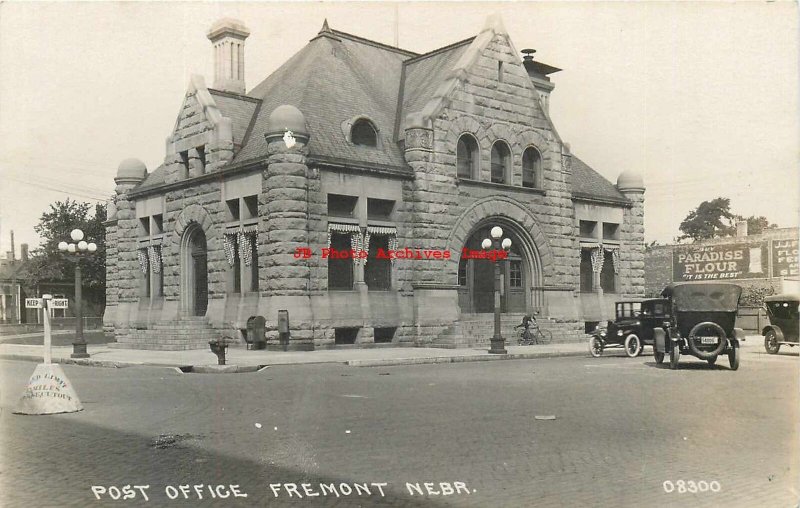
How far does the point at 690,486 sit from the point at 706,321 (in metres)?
12.7

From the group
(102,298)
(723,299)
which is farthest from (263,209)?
(102,298)

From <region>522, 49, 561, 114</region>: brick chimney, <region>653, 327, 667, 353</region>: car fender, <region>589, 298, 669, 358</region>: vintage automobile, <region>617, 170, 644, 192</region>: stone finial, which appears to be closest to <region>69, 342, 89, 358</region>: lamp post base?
<region>589, 298, 669, 358</region>: vintage automobile

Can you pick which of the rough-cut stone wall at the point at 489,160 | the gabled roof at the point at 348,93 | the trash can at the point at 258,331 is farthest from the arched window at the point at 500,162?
the trash can at the point at 258,331

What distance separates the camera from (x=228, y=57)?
3844cm

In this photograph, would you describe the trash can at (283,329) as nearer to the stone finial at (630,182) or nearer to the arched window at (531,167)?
the arched window at (531,167)

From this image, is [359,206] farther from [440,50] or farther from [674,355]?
[674,355]

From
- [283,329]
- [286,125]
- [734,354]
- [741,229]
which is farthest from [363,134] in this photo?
[734,354]

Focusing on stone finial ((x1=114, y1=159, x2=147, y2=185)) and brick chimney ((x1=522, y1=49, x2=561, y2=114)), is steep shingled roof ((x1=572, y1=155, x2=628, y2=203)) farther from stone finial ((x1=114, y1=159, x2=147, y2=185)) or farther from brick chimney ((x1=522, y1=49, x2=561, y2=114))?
stone finial ((x1=114, y1=159, x2=147, y2=185))

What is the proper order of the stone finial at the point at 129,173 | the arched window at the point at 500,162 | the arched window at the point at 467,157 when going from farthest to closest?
the stone finial at the point at 129,173 → the arched window at the point at 500,162 → the arched window at the point at 467,157

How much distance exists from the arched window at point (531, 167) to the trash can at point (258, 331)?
A: 566 inches

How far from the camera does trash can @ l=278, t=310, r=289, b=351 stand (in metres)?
27.8

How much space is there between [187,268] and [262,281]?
6852 mm

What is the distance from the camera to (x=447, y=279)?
106 feet

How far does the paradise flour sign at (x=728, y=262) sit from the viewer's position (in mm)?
27500
